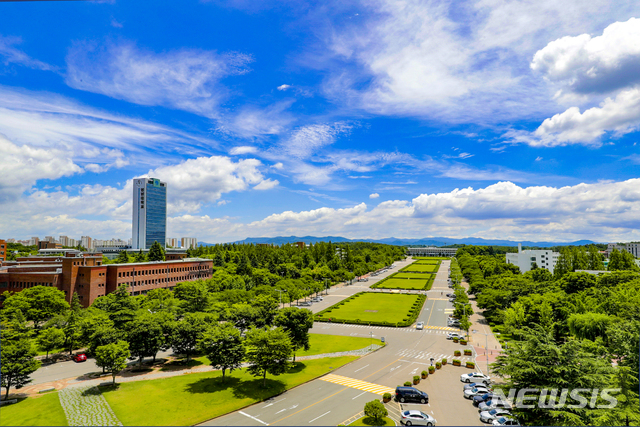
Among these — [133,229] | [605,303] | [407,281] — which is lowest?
[407,281]

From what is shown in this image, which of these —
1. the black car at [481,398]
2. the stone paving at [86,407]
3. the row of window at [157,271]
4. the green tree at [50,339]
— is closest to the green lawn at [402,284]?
the row of window at [157,271]

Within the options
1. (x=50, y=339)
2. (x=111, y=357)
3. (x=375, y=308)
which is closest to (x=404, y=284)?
(x=375, y=308)

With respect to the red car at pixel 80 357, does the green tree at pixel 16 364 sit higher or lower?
higher

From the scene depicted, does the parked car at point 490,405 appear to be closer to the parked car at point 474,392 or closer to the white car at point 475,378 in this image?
the parked car at point 474,392

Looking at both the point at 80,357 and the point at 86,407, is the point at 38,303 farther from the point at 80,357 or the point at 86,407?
the point at 86,407

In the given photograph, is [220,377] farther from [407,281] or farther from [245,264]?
[407,281]

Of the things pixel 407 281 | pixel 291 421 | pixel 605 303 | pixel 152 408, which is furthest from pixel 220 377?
pixel 407 281

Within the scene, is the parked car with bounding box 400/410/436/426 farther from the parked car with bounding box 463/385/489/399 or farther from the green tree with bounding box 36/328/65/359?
the green tree with bounding box 36/328/65/359
